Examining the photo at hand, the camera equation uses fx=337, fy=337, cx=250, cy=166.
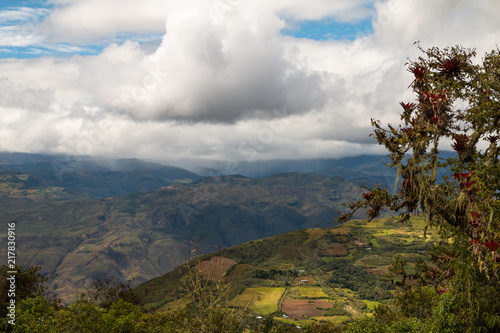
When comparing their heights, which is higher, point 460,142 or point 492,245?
point 460,142

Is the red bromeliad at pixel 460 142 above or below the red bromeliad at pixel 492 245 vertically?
above

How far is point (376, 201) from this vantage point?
12.7 meters

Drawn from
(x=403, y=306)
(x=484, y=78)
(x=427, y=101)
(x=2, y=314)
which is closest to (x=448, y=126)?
(x=427, y=101)

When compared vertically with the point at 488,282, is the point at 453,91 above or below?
above

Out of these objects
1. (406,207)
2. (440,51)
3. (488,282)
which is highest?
(440,51)

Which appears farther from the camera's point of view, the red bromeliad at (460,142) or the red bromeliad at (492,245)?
the red bromeliad at (460,142)

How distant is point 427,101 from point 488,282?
7264 mm

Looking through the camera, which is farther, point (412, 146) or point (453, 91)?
point (453, 91)

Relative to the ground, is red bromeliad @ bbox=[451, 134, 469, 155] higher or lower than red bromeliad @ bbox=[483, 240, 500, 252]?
higher

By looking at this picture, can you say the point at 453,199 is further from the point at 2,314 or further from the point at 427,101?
the point at 2,314

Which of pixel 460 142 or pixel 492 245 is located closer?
pixel 492 245

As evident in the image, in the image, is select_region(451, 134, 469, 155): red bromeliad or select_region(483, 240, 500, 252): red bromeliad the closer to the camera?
select_region(483, 240, 500, 252): red bromeliad

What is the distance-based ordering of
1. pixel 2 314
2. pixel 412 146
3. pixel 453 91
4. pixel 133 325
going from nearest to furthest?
pixel 412 146
pixel 453 91
pixel 2 314
pixel 133 325

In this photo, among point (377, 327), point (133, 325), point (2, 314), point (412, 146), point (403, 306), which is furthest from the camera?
point (403, 306)
